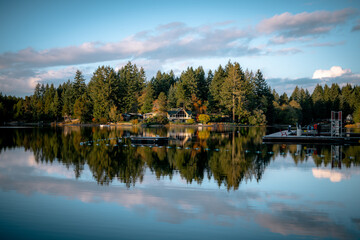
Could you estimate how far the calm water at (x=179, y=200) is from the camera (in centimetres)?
826

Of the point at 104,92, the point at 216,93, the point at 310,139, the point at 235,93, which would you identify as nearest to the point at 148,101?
the point at 104,92

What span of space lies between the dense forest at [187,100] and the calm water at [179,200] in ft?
245

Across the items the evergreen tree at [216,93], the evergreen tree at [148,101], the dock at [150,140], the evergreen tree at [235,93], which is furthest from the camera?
the evergreen tree at [148,101]

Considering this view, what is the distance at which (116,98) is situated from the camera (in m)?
99.8

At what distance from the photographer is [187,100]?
10706 centimetres

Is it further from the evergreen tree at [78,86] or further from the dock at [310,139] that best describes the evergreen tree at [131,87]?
the dock at [310,139]

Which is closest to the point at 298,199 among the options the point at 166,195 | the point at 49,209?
the point at 166,195

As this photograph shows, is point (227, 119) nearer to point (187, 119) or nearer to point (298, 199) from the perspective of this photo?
point (187, 119)

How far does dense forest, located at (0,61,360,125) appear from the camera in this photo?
94125 mm

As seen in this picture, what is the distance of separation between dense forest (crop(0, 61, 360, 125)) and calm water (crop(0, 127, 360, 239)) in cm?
7460

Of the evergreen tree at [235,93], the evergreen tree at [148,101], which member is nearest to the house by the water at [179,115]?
the evergreen tree at [148,101]

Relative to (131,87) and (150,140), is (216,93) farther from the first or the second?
(150,140)

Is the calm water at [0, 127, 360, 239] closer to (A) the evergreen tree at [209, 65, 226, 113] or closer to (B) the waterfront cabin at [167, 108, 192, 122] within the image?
(B) the waterfront cabin at [167, 108, 192, 122]

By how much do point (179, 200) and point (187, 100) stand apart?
96.7 m
